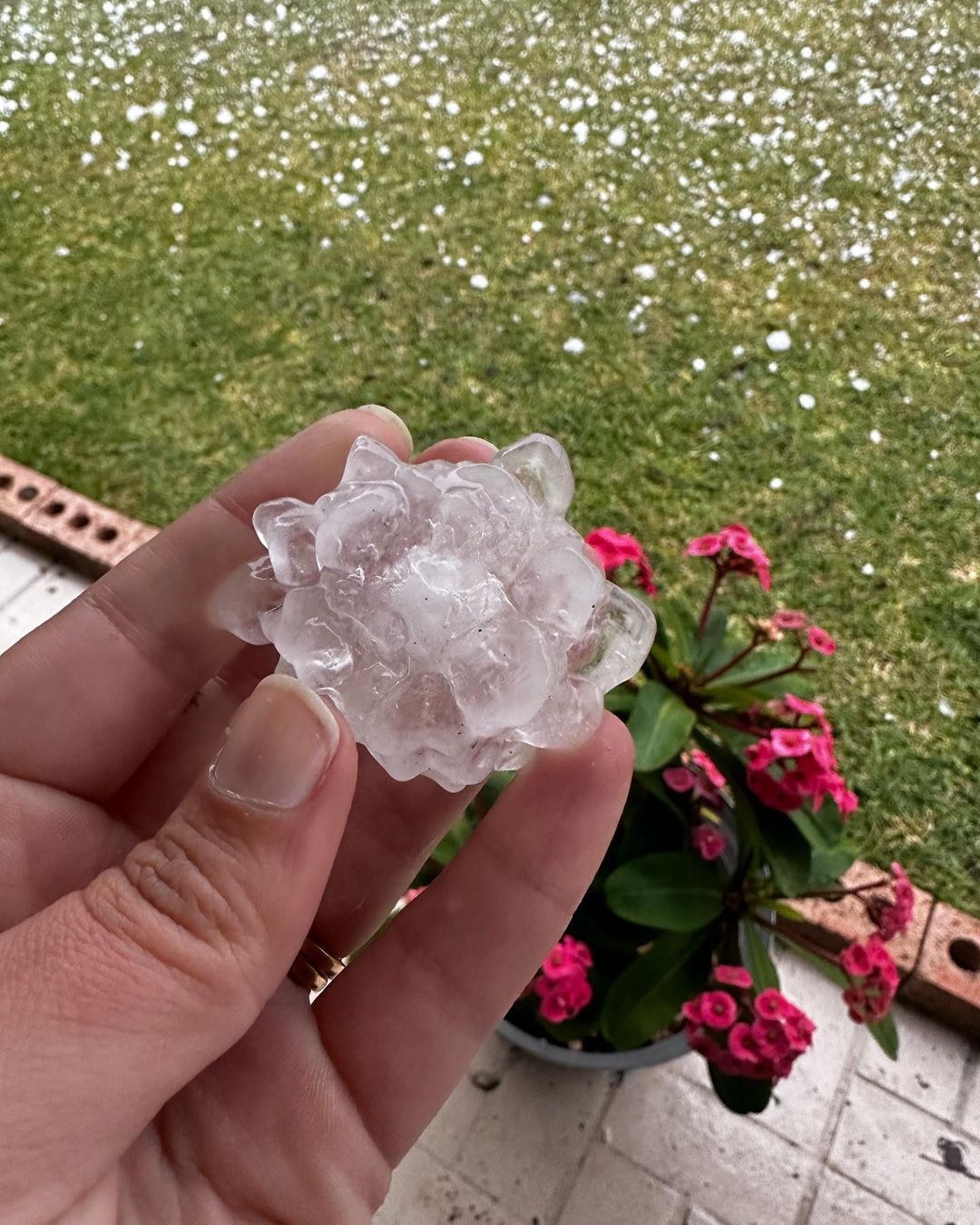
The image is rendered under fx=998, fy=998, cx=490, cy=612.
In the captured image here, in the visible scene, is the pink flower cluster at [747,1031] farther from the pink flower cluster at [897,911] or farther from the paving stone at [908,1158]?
the paving stone at [908,1158]

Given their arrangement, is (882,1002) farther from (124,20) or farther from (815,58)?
(124,20)

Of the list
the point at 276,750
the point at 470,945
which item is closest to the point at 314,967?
the point at 470,945

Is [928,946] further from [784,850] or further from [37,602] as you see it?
[37,602]

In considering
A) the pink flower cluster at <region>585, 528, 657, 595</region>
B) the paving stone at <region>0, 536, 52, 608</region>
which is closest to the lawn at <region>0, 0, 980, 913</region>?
the paving stone at <region>0, 536, 52, 608</region>

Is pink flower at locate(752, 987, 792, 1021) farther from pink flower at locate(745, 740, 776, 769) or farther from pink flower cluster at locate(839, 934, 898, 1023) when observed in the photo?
pink flower at locate(745, 740, 776, 769)

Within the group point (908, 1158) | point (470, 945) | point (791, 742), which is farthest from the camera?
point (908, 1158)

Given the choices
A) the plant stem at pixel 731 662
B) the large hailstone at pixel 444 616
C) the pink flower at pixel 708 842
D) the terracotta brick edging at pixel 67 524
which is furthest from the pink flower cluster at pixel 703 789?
the terracotta brick edging at pixel 67 524
